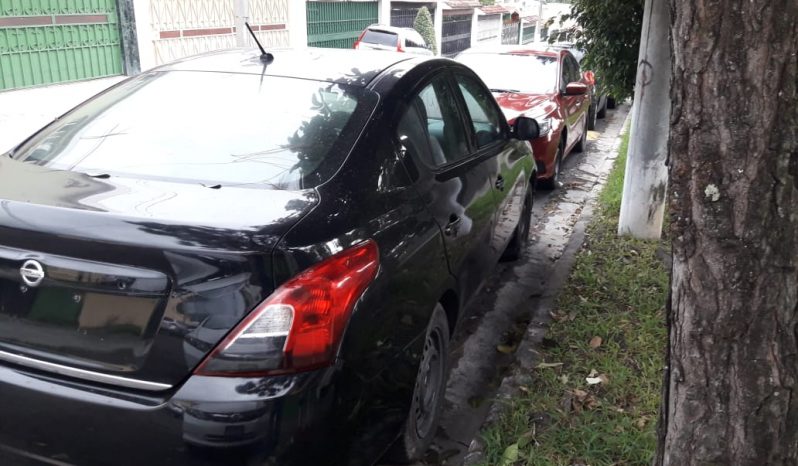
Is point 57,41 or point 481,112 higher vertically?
point 481,112

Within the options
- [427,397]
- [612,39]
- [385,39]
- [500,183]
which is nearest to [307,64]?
[500,183]

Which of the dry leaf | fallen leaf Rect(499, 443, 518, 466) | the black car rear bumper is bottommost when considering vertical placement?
the dry leaf

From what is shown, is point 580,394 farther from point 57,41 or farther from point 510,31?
point 510,31

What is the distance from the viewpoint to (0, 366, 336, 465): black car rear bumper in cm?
208

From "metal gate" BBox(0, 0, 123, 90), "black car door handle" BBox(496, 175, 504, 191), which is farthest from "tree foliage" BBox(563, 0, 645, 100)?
"metal gate" BBox(0, 0, 123, 90)

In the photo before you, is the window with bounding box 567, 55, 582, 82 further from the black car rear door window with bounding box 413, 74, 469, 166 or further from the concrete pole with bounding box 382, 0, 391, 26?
the concrete pole with bounding box 382, 0, 391, 26

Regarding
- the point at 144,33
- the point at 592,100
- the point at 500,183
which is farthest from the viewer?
the point at 144,33

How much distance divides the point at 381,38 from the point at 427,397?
1664cm

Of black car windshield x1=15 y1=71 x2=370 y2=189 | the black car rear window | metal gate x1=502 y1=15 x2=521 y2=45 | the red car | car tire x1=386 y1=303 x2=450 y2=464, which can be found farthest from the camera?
metal gate x1=502 y1=15 x2=521 y2=45

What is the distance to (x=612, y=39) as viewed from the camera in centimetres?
650

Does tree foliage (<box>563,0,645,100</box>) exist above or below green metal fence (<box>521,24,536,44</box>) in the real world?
above

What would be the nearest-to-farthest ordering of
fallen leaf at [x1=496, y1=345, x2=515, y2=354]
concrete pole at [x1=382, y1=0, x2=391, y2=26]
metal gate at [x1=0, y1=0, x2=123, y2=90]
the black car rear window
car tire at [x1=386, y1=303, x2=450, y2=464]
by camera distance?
car tire at [x1=386, y1=303, x2=450, y2=464] < fallen leaf at [x1=496, y1=345, x2=515, y2=354] < metal gate at [x1=0, y1=0, x2=123, y2=90] < the black car rear window < concrete pole at [x1=382, y1=0, x2=391, y2=26]

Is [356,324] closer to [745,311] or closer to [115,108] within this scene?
[745,311]

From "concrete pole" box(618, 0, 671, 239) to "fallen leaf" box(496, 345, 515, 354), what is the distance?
2.09m
